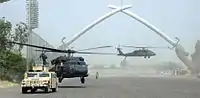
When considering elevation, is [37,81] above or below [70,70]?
below

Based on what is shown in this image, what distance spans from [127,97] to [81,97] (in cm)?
283

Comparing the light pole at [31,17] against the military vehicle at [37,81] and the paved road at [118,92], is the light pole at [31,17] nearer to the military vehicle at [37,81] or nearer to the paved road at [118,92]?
the paved road at [118,92]

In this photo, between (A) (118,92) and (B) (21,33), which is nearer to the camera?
(A) (118,92)

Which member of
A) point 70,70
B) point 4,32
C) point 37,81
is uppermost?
point 4,32

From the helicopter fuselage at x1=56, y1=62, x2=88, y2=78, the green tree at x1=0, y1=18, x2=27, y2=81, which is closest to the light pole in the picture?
the green tree at x1=0, y1=18, x2=27, y2=81

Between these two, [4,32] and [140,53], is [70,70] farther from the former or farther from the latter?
[140,53]

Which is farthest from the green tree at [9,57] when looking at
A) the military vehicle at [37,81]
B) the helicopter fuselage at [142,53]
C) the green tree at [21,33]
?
the helicopter fuselage at [142,53]

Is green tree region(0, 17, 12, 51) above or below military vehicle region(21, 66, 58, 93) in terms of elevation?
above

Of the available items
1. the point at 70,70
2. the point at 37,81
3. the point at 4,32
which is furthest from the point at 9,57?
the point at 37,81

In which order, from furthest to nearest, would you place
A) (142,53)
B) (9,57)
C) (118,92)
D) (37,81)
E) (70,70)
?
1. (142,53)
2. (9,57)
3. (70,70)
4. (37,81)
5. (118,92)

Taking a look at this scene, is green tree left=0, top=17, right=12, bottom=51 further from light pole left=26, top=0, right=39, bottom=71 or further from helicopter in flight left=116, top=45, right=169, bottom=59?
helicopter in flight left=116, top=45, right=169, bottom=59

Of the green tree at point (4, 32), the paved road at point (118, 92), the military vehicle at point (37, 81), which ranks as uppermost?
the green tree at point (4, 32)

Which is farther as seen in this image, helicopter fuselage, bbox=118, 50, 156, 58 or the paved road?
helicopter fuselage, bbox=118, 50, 156, 58

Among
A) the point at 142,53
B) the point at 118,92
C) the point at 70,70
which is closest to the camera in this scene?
the point at 118,92
